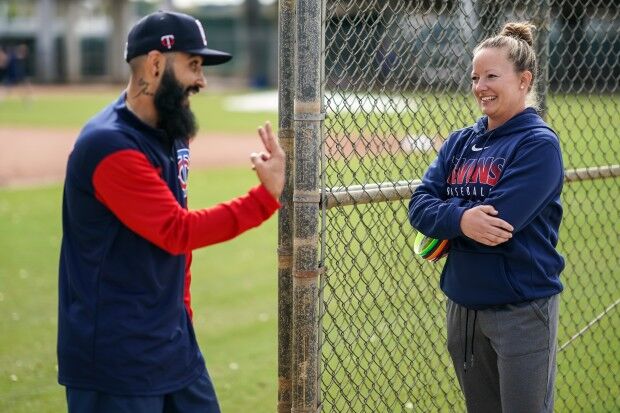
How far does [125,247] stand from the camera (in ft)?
9.88

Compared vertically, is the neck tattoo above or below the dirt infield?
above

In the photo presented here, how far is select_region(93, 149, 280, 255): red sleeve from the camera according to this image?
289cm

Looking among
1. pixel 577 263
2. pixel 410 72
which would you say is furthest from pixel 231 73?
pixel 410 72

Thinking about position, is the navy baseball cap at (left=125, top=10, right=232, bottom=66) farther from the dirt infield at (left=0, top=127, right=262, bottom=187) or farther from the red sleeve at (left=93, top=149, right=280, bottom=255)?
the dirt infield at (left=0, top=127, right=262, bottom=187)

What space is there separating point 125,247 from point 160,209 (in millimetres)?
218

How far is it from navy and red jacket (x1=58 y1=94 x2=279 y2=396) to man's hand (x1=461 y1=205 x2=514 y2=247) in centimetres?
76

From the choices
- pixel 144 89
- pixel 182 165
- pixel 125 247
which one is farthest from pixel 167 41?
pixel 125 247

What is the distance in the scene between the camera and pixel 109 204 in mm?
2926

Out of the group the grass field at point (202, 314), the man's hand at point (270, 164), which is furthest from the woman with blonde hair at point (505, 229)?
the grass field at point (202, 314)

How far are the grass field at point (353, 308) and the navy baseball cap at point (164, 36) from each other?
847mm

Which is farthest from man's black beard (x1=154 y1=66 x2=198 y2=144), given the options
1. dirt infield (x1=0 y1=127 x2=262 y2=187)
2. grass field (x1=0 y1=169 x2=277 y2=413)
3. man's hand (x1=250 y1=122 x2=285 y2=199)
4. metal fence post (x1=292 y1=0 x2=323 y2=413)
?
dirt infield (x1=0 y1=127 x2=262 y2=187)

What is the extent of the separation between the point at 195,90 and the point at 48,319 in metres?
4.88

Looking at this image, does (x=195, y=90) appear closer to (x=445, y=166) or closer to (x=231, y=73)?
(x=445, y=166)

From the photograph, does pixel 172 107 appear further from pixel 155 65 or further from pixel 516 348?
pixel 516 348
